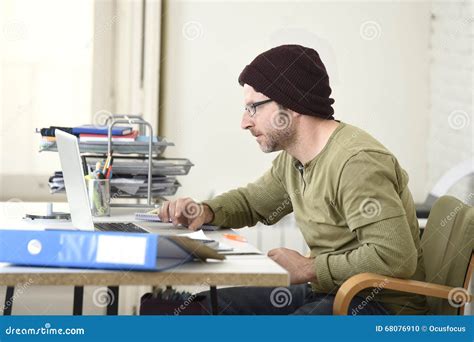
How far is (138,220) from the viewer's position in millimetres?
2424

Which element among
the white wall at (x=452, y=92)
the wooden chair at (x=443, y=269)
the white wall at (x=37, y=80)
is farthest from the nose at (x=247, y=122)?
the white wall at (x=37, y=80)

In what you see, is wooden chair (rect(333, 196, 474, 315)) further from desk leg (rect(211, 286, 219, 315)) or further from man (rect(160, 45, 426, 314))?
desk leg (rect(211, 286, 219, 315))

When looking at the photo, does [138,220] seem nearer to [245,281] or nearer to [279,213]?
[279,213]

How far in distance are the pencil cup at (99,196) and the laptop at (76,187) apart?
257 millimetres

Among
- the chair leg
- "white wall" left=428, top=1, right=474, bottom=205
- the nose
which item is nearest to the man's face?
the nose

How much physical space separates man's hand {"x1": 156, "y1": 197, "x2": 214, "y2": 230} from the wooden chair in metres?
0.55

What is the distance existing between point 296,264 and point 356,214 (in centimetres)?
19

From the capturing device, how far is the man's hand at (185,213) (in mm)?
2316

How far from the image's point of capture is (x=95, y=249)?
150 centimetres

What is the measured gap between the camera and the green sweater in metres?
1.96

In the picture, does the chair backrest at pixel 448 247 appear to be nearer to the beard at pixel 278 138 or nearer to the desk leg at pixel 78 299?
the beard at pixel 278 138
